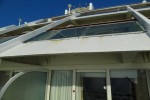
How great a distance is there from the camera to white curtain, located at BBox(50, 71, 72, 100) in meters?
Answer: 4.74

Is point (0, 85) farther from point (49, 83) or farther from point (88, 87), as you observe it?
point (88, 87)

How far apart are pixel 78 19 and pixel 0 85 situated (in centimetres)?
447

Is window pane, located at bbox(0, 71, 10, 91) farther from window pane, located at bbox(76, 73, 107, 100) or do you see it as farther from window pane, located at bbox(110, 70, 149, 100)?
window pane, located at bbox(110, 70, 149, 100)

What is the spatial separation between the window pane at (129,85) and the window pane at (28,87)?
7.31 ft

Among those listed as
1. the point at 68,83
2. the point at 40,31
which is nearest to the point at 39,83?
the point at 68,83

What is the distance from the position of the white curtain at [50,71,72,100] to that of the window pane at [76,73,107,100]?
0.94 feet

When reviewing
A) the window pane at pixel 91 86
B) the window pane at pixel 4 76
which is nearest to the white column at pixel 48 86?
the window pane at pixel 91 86

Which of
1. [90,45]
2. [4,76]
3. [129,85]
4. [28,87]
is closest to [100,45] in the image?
[90,45]

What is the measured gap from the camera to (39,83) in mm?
4777

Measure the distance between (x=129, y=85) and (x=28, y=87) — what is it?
9.39 feet

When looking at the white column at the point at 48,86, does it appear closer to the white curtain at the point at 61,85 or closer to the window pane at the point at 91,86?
the white curtain at the point at 61,85

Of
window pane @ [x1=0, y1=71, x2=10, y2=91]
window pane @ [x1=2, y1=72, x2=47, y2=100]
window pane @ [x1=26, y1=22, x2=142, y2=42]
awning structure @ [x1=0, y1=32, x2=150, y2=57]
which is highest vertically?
window pane @ [x1=26, y1=22, x2=142, y2=42]

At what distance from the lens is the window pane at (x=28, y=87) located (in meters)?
3.86

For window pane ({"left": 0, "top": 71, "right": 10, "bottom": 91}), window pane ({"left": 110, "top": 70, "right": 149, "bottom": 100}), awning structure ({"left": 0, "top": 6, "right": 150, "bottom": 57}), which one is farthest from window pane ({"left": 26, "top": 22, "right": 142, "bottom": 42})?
window pane ({"left": 0, "top": 71, "right": 10, "bottom": 91})
